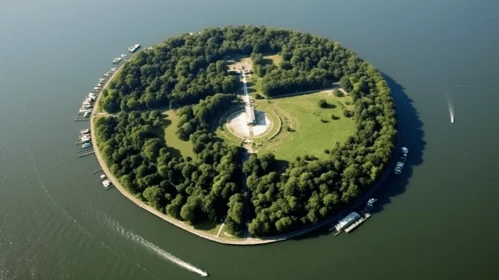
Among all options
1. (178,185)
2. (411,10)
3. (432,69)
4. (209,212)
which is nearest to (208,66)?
(178,185)

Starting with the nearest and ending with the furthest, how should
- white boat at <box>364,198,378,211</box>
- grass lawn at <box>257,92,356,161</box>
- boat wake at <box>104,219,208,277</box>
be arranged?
boat wake at <box>104,219,208,277</box> → white boat at <box>364,198,378,211</box> → grass lawn at <box>257,92,356,161</box>

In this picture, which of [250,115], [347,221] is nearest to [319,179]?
[347,221]

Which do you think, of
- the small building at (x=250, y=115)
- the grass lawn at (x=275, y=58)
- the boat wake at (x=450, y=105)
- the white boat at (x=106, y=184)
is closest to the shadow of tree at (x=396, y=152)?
the boat wake at (x=450, y=105)

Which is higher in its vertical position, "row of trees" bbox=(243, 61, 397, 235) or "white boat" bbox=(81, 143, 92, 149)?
"white boat" bbox=(81, 143, 92, 149)

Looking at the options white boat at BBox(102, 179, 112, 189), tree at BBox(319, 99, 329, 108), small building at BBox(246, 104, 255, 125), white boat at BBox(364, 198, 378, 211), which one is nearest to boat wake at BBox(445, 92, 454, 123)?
tree at BBox(319, 99, 329, 108)

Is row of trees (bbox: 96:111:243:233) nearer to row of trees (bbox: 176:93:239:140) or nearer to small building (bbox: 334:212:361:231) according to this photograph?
row of trees (bbox: 176:93:239:140)

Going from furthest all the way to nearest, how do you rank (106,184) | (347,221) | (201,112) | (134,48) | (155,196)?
1. (134,48)
2. (201,112)
3. (106,184)
4. (155,196)
5. (347,221)

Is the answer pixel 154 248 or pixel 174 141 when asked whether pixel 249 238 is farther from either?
pixel 174 141
